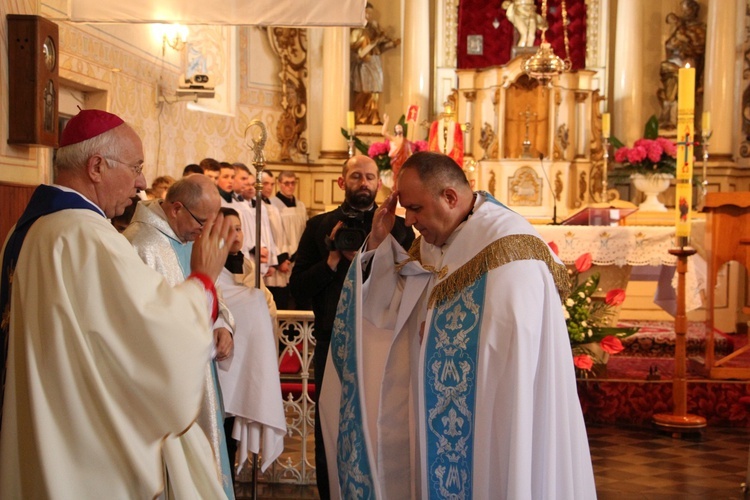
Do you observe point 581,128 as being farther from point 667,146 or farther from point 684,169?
point 684,169

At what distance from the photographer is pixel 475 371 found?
332 cm

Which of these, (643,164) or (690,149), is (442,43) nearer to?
(643,164)

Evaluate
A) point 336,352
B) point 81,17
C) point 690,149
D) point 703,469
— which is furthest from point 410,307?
point 690,149

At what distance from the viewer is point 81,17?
196 inches

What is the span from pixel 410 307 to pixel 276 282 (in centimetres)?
565

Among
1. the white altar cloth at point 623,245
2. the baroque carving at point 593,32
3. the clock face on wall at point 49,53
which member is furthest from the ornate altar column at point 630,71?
the clock face on wall at point 49,53

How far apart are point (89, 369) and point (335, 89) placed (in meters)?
10.1

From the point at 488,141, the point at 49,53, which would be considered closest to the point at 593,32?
the point at 488,141

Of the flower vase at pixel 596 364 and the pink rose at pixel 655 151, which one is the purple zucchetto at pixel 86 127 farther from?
the pink rose at pixel 655 151

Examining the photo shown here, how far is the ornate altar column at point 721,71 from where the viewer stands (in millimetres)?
11555

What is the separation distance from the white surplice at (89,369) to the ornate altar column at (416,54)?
33.2 feet

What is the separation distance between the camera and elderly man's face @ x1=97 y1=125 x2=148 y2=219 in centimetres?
271

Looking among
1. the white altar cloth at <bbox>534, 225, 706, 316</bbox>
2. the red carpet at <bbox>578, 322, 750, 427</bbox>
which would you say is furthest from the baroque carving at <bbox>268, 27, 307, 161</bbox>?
the red carpet at <bbox>578, 322, 750, 427</bbox>

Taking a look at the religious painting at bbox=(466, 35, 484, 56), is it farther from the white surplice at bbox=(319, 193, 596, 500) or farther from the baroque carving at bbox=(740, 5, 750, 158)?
the white surplice at bbox=(319, 193, 596, 500)
